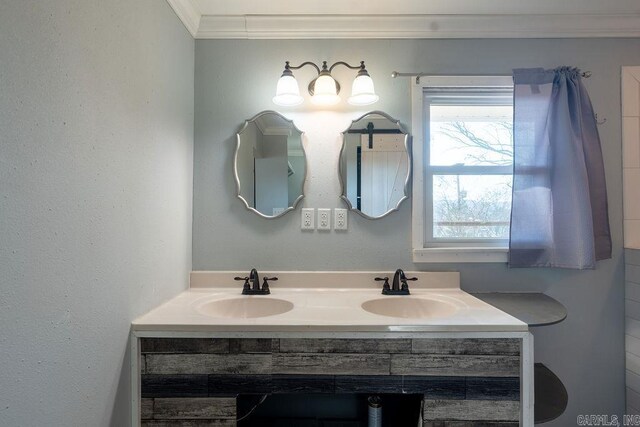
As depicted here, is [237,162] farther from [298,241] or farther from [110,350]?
[110,350]

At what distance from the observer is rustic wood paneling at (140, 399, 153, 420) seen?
107 cm

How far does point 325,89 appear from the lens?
1557mm

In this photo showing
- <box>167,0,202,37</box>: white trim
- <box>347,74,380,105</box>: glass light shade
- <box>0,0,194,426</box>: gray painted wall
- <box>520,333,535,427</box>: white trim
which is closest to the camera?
<box>0,0,194,426</box>: gray painted wall

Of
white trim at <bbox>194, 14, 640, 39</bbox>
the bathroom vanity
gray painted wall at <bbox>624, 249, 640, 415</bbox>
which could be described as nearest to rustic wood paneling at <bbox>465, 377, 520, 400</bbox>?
the bathroom vanity

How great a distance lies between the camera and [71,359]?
82 centimetres

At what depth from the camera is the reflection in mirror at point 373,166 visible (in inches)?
65.2

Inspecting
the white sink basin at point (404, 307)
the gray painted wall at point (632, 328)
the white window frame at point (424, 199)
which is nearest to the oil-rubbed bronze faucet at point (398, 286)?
the white sink basin at point (404, 307)

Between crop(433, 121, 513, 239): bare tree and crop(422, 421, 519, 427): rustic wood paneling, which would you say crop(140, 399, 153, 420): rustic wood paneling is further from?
crop(433, 121, 513, 239): bare tree

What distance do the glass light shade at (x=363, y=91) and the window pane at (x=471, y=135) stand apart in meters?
0.40

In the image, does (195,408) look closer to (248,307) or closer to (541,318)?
(248,307)

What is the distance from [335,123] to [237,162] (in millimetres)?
587

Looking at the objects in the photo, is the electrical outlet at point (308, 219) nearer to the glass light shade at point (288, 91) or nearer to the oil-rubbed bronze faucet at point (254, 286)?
the oil-rubbed bronze faucet at point (254, 286)

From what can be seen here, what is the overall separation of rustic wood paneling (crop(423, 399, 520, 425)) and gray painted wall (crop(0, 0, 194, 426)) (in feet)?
3.54

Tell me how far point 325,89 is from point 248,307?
3.85ft
